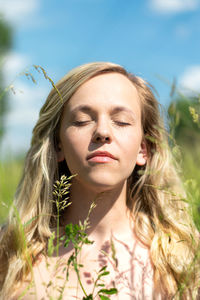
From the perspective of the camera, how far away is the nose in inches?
87.5

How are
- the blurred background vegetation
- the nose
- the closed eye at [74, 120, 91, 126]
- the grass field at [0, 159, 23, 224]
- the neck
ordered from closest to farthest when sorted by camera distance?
1. the blurred background vegetation
2. the grass field at [0, 159, 23, 224]
3. the nose
4. the closed eye at [74, 120, 91, 126]
5. the neck

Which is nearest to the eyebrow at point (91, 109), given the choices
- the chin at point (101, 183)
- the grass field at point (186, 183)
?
the chin at point (101, 183)

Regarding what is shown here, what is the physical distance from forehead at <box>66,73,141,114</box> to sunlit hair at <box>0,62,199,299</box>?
0.06 metres

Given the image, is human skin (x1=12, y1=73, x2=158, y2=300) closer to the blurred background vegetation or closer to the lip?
the lip

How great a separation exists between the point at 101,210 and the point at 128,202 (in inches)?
14.4

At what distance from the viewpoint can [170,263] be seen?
235 cm

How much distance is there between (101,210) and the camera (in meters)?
2.54

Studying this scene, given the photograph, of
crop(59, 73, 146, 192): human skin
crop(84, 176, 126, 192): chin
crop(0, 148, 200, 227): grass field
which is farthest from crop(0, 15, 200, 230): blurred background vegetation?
crop(84, 176, 126, 192): chin

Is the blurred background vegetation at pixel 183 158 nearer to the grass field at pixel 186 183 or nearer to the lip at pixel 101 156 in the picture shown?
the grass field at pixel 186 183

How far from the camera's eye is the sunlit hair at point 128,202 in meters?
2.40

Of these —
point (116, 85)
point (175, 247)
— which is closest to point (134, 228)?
point (175, 247)

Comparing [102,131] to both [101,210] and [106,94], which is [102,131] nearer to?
[106,94]

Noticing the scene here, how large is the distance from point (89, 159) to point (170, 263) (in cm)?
80

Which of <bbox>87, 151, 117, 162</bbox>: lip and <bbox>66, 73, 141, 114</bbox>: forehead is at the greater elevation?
<bbox>66, 73, 141, 114</bbox>: forehead
